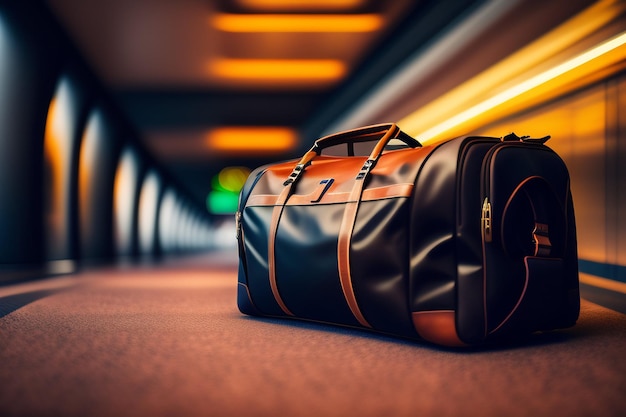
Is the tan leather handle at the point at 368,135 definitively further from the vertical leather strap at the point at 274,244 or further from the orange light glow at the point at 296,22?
the orange light glow at the point at 296,22

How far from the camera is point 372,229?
2.09m

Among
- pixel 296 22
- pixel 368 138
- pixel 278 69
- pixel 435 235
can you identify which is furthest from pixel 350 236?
pixel 278 69

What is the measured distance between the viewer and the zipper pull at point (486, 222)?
1.86m

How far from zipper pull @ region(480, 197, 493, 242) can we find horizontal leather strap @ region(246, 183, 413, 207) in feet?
0.89

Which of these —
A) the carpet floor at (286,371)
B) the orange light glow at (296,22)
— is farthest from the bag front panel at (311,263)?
the orange light glow at (296,22)

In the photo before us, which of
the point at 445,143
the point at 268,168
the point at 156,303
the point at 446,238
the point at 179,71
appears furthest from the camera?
the point at 179,71

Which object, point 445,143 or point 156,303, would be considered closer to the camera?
point 445,143

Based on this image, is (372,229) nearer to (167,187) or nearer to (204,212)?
(167,187)

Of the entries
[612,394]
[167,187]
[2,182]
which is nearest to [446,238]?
[612,394]

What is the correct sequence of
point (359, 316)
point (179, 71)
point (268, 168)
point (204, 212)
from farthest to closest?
point (204, 212), point (179, 71), point (268, 168), point (359, 316)

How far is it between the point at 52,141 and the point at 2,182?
6.40 feet

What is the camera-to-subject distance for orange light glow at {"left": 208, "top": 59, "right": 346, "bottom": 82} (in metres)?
8.67

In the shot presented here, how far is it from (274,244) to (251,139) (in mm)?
12518

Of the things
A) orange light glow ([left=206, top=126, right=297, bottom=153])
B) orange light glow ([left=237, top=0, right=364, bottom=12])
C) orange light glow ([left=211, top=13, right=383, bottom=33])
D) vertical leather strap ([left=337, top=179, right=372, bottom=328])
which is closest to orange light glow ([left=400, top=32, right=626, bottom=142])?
orange light glow ([left=211, top=13, right=383, bottom=33])
